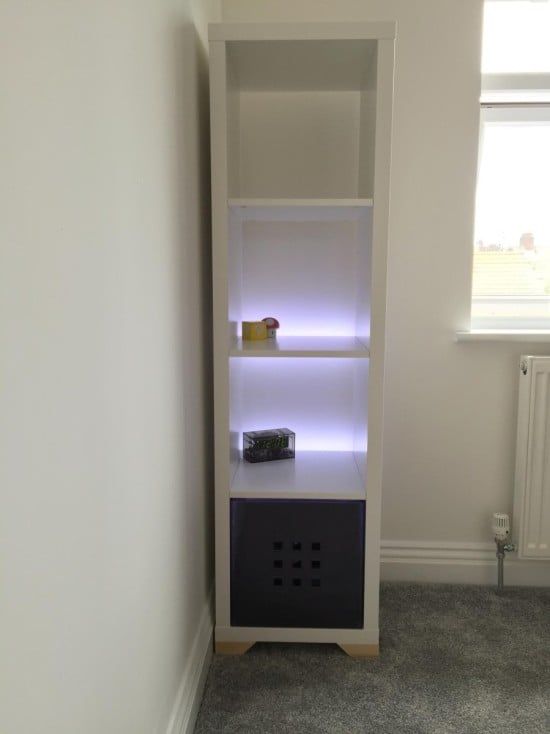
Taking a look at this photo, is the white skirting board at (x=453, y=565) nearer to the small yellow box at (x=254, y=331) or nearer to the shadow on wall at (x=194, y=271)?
the shadow on wall at (x=194, y=271)

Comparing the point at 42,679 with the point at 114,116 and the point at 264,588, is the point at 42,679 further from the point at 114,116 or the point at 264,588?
the point at 264,588

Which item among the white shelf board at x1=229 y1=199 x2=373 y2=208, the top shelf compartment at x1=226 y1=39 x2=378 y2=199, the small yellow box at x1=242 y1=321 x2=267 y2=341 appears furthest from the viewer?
the top shelf compartment at x1=226 y1=39 x2=378 y2=199

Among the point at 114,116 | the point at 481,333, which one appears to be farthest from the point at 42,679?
the point at 481,333

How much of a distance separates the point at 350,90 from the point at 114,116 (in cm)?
130

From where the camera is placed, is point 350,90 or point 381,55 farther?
point 350,90

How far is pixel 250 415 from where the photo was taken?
221cm

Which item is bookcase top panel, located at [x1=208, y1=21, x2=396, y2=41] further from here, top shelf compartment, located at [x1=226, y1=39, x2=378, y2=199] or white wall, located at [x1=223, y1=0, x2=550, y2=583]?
white wall, located at [x1=223, y1=0, x2=550, y2=583]

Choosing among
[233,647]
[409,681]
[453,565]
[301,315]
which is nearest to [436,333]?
[301,315]

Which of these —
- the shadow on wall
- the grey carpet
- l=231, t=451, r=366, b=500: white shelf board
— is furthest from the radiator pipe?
the shadow on wall

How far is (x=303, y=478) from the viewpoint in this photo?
1869 millimetres

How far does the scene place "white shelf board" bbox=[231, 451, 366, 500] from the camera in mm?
1770

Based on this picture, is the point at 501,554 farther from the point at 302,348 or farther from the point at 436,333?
the point at 302,348

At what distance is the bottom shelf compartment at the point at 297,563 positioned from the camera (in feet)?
5.89

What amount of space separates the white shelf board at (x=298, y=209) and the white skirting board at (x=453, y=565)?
3.65 feet
